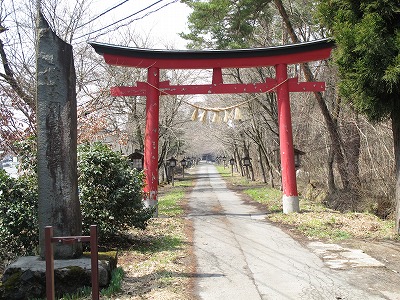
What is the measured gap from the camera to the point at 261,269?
21.3 ft

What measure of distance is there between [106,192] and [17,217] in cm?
181

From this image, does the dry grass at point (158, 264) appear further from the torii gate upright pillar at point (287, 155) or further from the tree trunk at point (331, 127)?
the tree trunk at point (331, 127)

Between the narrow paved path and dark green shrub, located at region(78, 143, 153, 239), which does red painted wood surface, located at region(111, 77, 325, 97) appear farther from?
dark green shrub, located at region(78, 143, 153, 239)

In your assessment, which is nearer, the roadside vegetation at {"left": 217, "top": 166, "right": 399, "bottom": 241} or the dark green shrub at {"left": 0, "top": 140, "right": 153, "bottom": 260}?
the dark green shrub at {"left": 0, "top": 140, "right": 153, "bottom": 260}

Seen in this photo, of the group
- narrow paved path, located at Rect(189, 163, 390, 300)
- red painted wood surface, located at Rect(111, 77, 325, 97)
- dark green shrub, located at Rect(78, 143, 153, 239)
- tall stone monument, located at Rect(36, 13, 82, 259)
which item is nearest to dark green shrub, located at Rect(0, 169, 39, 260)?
dark green shrub, located at Rect(78, 143, 153, 239)

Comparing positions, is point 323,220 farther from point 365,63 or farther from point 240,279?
point 240,279

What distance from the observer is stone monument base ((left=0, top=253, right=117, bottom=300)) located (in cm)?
510

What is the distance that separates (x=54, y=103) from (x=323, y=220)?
25.1ft

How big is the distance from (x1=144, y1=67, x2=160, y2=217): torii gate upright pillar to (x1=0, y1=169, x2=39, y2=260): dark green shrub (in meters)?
5.54

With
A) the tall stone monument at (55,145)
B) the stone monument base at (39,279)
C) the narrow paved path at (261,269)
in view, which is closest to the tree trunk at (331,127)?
the narrow paved path at (261,269)

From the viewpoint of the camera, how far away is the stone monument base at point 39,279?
16.7 ft

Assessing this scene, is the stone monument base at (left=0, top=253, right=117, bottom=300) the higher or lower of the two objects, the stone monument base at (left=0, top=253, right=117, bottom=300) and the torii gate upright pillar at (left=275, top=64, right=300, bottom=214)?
the lower

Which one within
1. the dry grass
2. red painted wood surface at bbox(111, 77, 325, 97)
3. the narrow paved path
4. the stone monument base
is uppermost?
red painted wood surface at bbox(111, 77, 325, 97)

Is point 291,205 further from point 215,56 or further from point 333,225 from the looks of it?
point 215,56
